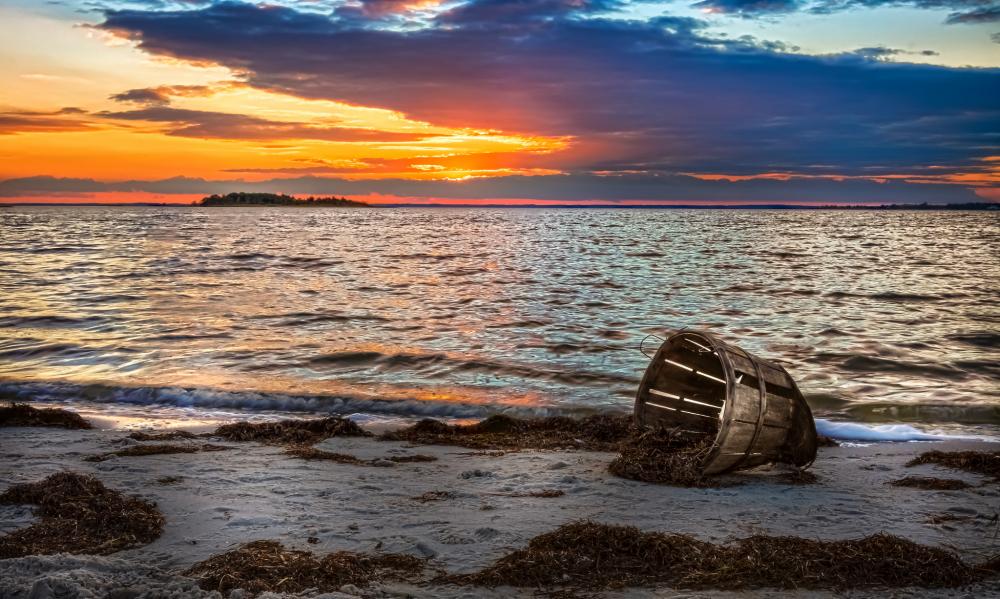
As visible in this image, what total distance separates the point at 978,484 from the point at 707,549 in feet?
11.4

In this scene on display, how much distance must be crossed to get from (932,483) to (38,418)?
396 inches

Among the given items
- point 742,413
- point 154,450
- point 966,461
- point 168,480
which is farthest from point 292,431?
point 966,461

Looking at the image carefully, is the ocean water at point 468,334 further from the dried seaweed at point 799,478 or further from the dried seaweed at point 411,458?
the dried seaweed at point 799,478

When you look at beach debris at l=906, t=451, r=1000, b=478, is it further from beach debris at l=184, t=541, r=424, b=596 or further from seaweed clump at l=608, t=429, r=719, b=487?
beach debris at l=184, t=541, r=424, b=596

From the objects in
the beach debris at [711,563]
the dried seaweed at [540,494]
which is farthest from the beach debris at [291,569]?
the dried seaweed at [540,494]

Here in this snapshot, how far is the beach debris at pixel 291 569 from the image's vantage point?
14.2 ft

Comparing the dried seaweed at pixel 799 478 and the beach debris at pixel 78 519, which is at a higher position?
the beach debris at pixel 78 519

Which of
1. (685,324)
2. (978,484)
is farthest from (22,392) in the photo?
(685,324)

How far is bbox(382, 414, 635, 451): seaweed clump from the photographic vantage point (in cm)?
850

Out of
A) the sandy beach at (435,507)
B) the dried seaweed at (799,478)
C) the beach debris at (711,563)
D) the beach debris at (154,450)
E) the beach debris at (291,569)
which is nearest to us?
the beach debris at (291,569)

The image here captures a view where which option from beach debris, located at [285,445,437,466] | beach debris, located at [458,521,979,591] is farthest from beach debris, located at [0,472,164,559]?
beach debris, located at [458,521,979,591]

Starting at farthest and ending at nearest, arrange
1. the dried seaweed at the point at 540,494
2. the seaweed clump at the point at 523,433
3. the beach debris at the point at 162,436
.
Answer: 1. the seaweed clump at the point at 523,433
2. the beach debris at the point at 162,436
3. the dried seaweed at the point at 540,494

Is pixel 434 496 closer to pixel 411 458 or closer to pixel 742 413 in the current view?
pixel 411 458

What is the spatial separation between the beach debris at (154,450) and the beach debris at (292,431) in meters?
0.54
